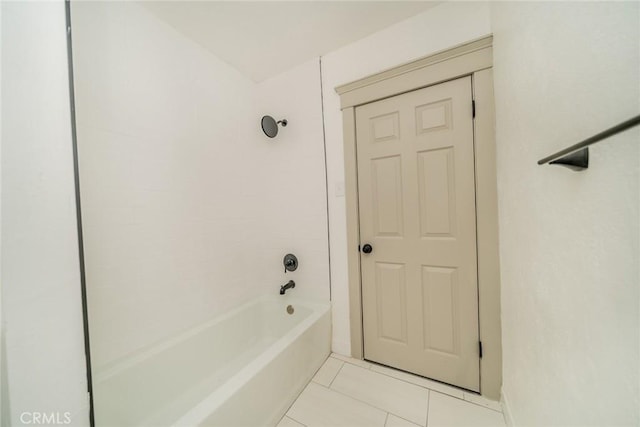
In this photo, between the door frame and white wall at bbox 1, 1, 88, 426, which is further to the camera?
the door frame

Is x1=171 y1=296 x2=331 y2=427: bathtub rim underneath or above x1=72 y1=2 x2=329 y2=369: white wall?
underneath

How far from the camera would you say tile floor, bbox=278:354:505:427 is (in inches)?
45.1

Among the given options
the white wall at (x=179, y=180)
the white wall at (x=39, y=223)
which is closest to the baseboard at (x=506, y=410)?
the white wall at (x=179, y=180)

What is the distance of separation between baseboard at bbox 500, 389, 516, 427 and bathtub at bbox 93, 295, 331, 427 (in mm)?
1065

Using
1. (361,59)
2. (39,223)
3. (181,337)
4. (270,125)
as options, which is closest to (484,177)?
(361,59)

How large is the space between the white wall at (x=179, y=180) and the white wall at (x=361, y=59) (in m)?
0.11

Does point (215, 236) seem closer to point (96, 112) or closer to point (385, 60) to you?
point (96, 112)

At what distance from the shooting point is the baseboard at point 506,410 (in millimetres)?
1060

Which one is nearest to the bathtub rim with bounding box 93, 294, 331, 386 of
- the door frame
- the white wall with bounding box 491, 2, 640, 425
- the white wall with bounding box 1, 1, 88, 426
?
the white wall with bounding box 1, 1, 88, 426

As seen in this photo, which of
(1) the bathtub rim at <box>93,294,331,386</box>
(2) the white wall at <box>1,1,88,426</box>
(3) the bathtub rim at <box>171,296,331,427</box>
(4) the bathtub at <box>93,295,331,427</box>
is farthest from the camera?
(1) the bathtub rim at <box>93,294,331,386</box>

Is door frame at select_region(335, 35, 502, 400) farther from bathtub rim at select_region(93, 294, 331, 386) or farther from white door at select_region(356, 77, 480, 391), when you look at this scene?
bathtub rim at select_region(93, 294, 331, 386)

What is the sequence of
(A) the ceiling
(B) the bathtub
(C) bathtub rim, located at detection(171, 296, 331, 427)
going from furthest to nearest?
(A) the ceiling
(B) the bathtub
(C) bathtub rim, located at detection(171, 296, 331, 427)

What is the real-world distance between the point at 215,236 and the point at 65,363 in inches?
42.2

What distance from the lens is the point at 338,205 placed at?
5.55 ft
